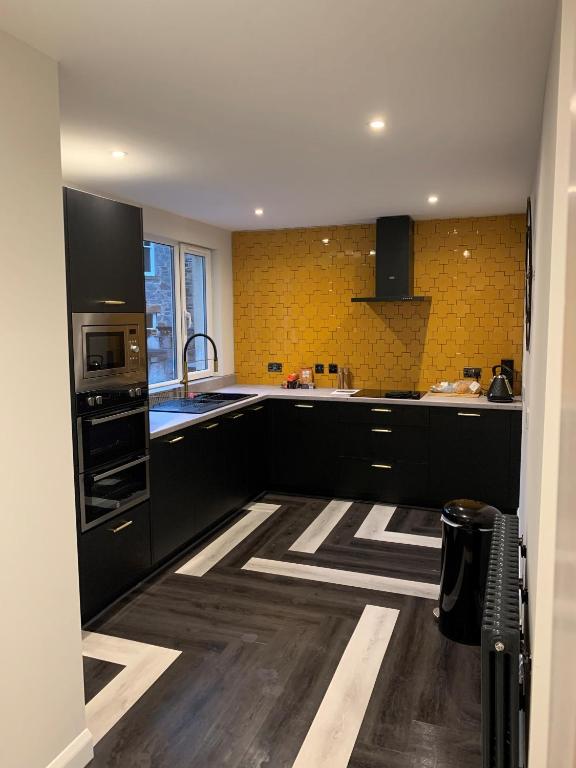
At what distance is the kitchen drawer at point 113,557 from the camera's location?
9.87 feet

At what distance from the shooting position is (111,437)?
3125mm

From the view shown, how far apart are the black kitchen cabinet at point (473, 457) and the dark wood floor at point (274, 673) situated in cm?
93

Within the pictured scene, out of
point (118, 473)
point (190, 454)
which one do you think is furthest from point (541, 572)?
point (190, 454)

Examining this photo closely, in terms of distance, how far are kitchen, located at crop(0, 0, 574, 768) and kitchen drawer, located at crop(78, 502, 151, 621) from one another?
0.02 m

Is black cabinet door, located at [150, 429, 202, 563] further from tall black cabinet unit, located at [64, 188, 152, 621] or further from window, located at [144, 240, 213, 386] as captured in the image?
window, located at [144, 240, 213, 386]

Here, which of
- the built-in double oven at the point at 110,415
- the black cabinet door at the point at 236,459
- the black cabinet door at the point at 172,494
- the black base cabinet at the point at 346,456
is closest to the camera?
the built-in double oven at the point at 110,415

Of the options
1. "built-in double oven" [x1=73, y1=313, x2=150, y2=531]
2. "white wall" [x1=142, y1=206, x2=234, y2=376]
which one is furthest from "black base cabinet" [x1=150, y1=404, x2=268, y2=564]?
"white wall" [x1=142, y1=206, x2=234, y2=376]

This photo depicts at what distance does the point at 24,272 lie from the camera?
1.90 metres

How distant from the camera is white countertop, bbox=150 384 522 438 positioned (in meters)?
3.82

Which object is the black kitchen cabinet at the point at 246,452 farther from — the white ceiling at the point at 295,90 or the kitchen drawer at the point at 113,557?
the white ceiling at the point at 295,90

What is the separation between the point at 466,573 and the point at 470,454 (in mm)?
1815

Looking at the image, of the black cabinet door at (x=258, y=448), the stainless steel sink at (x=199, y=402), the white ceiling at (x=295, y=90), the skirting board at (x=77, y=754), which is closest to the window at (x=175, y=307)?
the stainless steel sink at (x=199, y=402)

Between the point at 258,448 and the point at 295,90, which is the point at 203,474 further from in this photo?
the point at 295,90

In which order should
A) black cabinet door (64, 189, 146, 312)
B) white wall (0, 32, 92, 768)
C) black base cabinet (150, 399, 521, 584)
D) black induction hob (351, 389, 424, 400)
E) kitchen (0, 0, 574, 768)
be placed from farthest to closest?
black induction hob (351, 389, 424, 400) → black base cabinet (150, 399, 521, 584) → black cabinet door (64, 189, 146, 312) → kitchen (0, 0, 574, 768) → white wall (0, 32, 92, 768)
